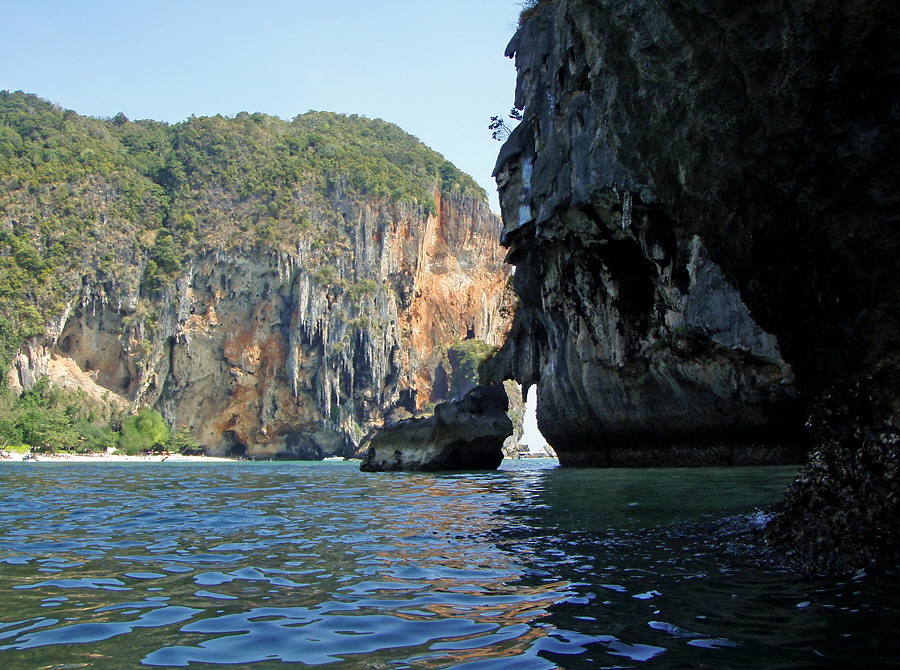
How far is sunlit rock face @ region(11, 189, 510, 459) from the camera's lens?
7181 cm

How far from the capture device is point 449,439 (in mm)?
23453

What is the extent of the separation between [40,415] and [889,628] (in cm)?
6034

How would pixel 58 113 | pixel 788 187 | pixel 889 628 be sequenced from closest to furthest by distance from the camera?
pixel 889 628
pixel 788 187
pixel 58 113

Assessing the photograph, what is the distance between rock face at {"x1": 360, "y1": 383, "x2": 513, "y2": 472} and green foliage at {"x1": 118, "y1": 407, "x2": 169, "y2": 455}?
45.5 meters

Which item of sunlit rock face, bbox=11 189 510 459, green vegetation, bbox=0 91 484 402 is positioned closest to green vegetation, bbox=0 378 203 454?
sunlit rock face, bbox=11 189 510 459

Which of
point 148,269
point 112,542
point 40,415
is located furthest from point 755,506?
point 148,269

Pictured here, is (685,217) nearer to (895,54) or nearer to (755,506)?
(895,54)

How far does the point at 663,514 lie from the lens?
840cm

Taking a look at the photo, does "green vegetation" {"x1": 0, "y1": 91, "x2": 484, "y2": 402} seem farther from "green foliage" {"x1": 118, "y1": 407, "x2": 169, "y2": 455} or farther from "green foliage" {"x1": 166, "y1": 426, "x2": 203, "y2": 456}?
"green foliage" {"x1": 166, "y1": 426, "x2": 203, "y2": 456}

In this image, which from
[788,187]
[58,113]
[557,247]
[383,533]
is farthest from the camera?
[58,113]

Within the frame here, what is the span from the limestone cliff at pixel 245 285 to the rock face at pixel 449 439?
164 feet

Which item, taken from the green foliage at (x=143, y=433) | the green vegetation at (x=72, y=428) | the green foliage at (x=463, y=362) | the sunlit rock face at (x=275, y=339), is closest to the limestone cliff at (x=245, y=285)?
the sunlit rock face at (x=275, y=339)

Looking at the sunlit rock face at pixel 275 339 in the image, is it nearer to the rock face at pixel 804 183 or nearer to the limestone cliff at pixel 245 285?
the limestone cliff at pixel 245 285

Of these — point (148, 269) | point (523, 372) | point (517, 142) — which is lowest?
point (523, 372)
